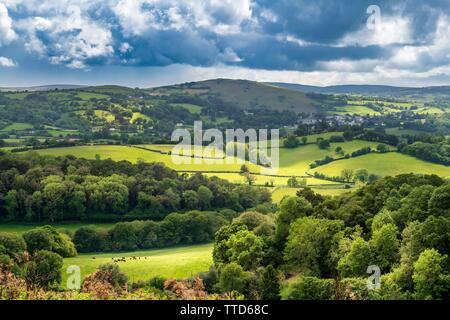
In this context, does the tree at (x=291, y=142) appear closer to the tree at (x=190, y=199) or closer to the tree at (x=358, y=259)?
the tree at (x=190, y=199)

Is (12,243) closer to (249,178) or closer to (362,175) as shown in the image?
(249,178)

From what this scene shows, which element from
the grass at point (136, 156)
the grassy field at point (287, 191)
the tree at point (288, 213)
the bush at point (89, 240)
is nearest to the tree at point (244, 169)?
the grass at point (136, 156)

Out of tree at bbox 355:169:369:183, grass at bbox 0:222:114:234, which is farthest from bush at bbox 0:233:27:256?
tree at bbox 355:169:369:183

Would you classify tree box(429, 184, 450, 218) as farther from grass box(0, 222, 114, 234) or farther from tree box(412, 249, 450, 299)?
grass box(0, 222, 114, 234)

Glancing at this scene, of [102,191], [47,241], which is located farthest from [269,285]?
[102,191]
